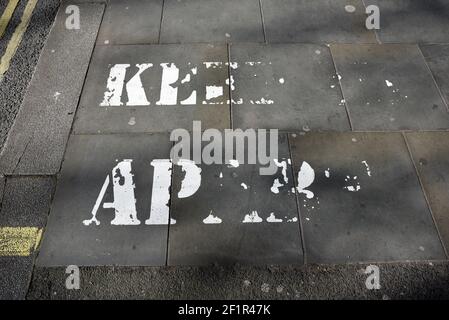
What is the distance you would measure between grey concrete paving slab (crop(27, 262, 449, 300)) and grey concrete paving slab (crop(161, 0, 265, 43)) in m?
3.40

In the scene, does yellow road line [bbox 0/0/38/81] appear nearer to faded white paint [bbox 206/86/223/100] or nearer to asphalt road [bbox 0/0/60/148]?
asphalt road [bbox 0/0/60/148]

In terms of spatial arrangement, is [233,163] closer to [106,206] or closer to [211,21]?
[106,206]

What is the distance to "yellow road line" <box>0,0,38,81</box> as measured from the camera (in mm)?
5538

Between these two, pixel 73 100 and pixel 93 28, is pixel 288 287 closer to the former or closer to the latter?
pixel 73 100

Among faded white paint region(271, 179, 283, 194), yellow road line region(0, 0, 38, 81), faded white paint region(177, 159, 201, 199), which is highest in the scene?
yellow road line region(0, 0, 38, 81)

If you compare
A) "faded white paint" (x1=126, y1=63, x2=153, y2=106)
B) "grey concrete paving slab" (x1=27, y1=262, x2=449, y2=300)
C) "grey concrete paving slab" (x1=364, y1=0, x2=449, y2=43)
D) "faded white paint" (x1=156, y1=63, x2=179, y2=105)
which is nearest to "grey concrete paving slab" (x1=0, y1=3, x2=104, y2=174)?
"faded white paint" (x1=126, y1=63, x2=153, y2=106)

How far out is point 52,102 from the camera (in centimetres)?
502

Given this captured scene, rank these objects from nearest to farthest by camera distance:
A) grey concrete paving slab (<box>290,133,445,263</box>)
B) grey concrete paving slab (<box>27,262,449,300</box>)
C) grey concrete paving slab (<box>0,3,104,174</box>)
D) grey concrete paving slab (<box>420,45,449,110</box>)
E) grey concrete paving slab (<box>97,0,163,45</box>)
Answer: grey concrete paving slab (<box>27,262,449,300</box>), grey concrete paving slab (<box>290,133,445,263</box>), grey concrete paving slab (<box>0,3,104,174</box>), grey concrete paving slab (<box>420,45,449,110</box>), grey concrete paving slab (<box>97,0,163,45</box>)

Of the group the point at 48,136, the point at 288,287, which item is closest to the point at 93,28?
the point at 48,136

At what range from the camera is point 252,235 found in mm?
3908

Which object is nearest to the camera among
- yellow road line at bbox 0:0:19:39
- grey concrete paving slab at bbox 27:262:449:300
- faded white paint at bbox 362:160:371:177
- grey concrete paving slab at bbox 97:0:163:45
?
grey concrete paving slab at bbox 27:262:449:300

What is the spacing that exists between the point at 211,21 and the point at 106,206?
3.35 metres

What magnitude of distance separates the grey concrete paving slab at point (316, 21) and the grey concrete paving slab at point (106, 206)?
2608 millimetres
